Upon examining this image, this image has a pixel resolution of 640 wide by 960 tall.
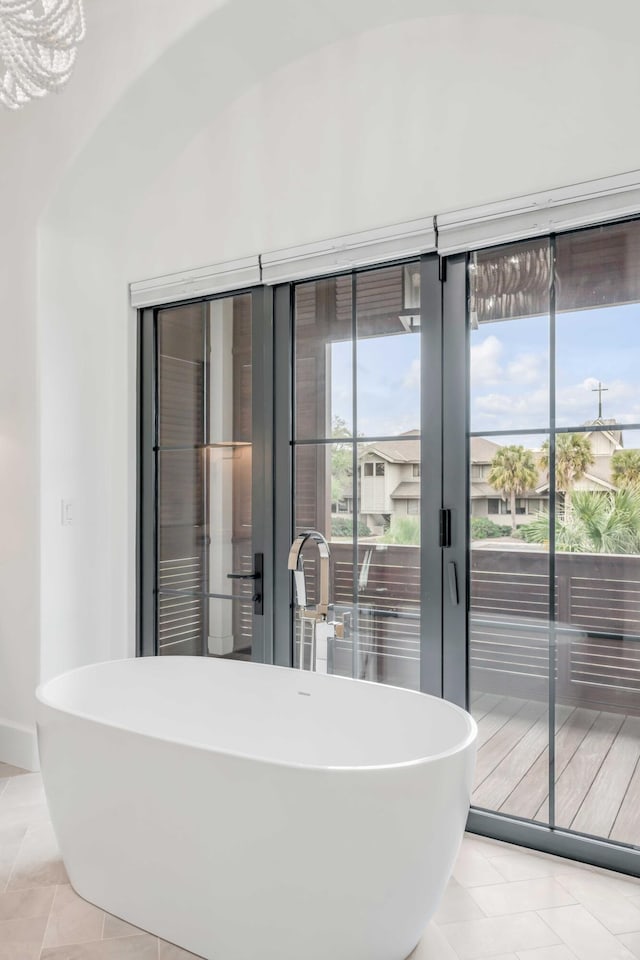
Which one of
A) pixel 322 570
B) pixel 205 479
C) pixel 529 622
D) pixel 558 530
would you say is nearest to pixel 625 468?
pixel 558 530

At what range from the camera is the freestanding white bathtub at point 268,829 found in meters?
1.61

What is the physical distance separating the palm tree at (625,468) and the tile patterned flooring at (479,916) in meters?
1.22

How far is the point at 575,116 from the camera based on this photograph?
2.17 metres

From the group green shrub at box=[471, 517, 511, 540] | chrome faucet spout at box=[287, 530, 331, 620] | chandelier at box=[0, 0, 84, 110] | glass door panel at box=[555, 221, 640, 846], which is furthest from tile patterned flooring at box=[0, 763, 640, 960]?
chandelier at box=[0, 0, 84, 110]

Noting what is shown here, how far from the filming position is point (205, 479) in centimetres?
318

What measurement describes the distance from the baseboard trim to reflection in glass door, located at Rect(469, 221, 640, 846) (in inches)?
76.5

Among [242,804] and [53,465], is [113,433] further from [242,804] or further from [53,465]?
[242,804]

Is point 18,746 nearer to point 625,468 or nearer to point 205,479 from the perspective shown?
point 205,479

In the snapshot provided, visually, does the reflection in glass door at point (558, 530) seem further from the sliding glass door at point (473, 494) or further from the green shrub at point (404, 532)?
the green shrub at point (404, 532)

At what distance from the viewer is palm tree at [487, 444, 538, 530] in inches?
92.4

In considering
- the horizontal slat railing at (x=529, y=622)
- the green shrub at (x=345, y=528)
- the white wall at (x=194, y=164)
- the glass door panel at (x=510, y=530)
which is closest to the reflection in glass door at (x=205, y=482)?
the white wall at (x=194, y=164)

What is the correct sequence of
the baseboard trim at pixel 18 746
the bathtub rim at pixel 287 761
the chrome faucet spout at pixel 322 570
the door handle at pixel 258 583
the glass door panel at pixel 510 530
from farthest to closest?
the baseboard trim at pixel 18 746
the door handle at pixel 258 583
the chrome faucet spout at pixel 322 570
the glass door panel at pixel 510 530
the bathtub rim at pixel 287 761

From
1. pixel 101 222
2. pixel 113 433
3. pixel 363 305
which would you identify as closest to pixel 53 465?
pixel 113 433

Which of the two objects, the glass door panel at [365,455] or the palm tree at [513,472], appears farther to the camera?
the glass door panel at [365,455]
